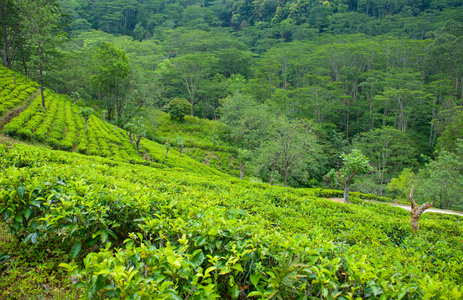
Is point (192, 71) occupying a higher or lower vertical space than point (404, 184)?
higher

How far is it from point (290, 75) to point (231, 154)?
2423 cm

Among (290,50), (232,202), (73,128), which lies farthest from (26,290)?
(290,50)

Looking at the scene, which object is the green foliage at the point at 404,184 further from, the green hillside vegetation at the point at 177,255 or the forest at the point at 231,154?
the green hillside vegetation at the point at 177,255

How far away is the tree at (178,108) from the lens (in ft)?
96.2

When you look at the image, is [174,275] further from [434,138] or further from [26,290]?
[434,138]

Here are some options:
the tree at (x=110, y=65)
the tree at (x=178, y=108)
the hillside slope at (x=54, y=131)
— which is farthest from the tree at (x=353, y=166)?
the tree at (x=178, y=108)

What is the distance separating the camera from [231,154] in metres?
25.3

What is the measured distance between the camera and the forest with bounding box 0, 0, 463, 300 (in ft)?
6.66

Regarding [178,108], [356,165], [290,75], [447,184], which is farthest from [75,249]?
[290,75]

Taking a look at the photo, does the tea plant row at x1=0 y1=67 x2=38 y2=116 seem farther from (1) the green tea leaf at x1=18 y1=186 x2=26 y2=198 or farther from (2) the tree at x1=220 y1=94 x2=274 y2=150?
(2) the tree at x1=220 y1=94 x2=274 y2=150

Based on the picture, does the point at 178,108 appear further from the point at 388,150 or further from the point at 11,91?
the point at 388,150

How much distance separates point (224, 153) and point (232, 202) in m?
20.5

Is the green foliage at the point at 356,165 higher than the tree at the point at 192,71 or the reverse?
the reverse

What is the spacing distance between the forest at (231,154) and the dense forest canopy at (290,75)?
0.93ft
